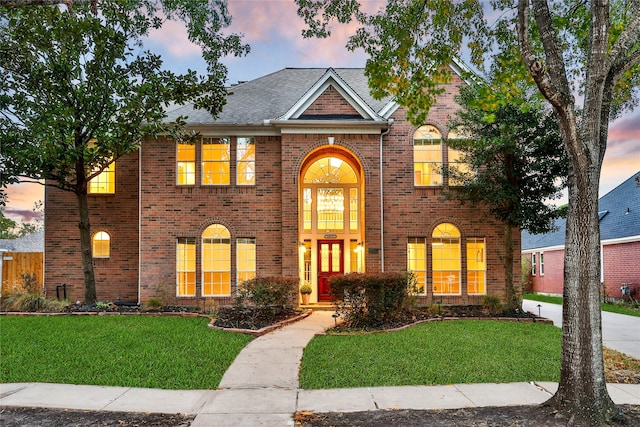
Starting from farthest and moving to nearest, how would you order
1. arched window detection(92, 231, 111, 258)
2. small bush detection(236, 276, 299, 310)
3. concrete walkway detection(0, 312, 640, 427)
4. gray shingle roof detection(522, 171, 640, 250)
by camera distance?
gray shingle roof detection(522, 171, 640, 250) < arched window detection(92, 231, 111, 258) < small bush detection(236, 276, 299, 310) < concrete walkway detection(0, 312, 640, 427)

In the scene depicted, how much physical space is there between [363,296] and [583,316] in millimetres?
6379

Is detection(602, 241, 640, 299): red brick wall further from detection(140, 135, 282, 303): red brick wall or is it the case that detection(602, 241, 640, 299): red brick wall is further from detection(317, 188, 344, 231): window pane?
detection(140, 135, 282, 303): red brick wall

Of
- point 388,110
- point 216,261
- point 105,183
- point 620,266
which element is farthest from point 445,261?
point 105,183

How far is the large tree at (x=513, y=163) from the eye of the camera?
1307 cm

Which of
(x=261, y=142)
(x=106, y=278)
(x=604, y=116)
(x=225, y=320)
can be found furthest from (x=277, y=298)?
(x=604, y=116)

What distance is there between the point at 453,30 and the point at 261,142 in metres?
8.39

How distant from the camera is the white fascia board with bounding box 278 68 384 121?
1537 cm

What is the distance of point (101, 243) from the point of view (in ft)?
55.1

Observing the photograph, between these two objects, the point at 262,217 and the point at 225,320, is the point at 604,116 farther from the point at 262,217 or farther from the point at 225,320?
the point at 262,217

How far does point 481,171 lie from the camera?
15078mm

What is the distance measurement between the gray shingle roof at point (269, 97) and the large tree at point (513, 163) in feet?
13.3

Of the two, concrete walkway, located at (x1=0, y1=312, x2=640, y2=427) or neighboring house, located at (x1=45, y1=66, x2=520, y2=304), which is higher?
neighboring house, located at (x1=45, y1=66, x2=520, y2=304)

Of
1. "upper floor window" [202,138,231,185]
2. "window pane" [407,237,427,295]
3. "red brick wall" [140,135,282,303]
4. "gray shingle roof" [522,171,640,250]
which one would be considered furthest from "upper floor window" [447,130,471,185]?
"gray shingle roof" [522,171,640,250]

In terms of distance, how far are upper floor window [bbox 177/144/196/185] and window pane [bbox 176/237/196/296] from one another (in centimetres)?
208
